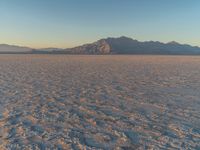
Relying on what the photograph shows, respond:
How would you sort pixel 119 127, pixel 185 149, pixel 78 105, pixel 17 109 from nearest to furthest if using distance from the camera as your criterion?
1. pixel 185 149
2. pixel 119 127
3. pixel 17 109
4. pixel 78 105

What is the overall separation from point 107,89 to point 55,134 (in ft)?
20.7

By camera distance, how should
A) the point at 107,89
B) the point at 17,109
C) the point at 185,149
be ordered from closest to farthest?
the point at 185,149, the point at 17,109, the point at 107,89

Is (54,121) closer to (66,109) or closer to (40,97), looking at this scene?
(66,109)

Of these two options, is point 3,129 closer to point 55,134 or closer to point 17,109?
point 55,134

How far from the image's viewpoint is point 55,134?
5.56 meters

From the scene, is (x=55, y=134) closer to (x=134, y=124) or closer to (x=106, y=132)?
(x=106, y=132)

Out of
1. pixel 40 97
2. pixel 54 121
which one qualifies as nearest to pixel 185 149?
pixel 54 121

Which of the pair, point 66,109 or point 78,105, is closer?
point 66,109

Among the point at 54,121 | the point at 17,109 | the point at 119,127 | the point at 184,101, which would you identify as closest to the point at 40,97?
the point at 17,109

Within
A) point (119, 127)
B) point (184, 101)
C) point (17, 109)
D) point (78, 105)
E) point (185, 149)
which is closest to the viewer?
point (185, 149)

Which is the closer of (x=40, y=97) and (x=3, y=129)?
(x=3, y=129)

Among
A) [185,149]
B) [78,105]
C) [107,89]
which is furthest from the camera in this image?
[107,89]

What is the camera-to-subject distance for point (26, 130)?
5.76 m

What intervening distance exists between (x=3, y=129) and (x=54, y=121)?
53.8 inches
